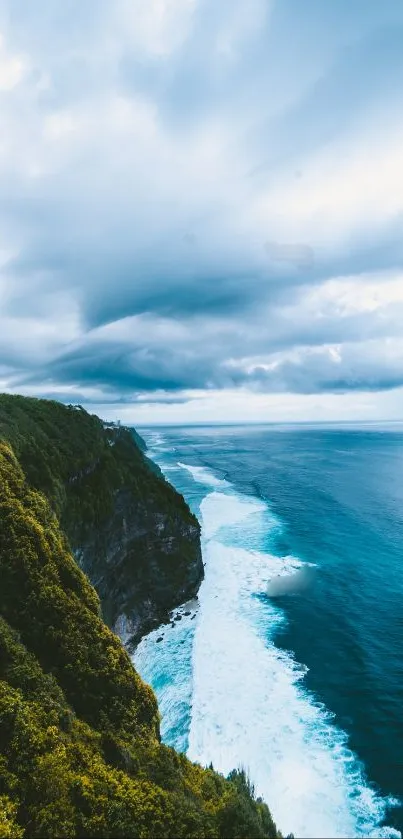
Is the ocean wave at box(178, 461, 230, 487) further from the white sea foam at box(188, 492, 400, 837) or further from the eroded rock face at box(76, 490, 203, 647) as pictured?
the white sea foam at box(188, 492, 400, 837)

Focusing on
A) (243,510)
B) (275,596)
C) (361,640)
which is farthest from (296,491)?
(361,640)

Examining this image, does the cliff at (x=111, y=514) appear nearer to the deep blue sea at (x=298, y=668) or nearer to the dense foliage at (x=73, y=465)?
the dense foliage at (x=73, y=465)

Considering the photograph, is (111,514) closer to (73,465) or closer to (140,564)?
(73,465)

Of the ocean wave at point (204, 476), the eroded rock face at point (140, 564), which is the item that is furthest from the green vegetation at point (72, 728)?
the ocean wave at point (204, 476)

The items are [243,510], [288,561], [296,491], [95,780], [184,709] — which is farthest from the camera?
[296,491]

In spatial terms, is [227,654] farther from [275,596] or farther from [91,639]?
[91,639]

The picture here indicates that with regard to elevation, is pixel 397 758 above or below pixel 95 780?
below
